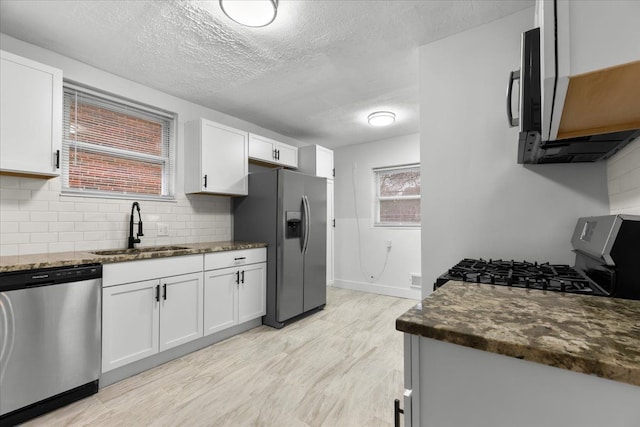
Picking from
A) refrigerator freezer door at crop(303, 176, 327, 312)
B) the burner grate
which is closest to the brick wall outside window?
refrigerator freezer door at crop(303, 176, 327, 312)

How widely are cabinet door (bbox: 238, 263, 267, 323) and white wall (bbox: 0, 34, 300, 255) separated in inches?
28.3

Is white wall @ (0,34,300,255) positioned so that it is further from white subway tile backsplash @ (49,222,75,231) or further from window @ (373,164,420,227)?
window @ (373,164,420,227)

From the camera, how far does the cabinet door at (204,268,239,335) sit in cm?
276

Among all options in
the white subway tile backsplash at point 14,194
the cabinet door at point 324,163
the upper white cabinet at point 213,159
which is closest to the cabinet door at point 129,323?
the white subway tile backsplash at point 14,194

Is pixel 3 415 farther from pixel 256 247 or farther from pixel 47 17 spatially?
pixel 47 17

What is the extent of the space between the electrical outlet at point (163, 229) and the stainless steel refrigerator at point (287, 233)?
0.86 m

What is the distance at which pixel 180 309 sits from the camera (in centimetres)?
254

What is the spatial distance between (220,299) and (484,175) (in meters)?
2.51

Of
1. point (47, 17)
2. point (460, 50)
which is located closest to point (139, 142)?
point (47, 17)

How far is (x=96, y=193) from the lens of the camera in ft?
8.67

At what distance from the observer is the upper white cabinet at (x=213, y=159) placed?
3.14m

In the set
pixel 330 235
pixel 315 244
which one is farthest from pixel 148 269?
pixel 330 235

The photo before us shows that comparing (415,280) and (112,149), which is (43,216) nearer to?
(112,149)

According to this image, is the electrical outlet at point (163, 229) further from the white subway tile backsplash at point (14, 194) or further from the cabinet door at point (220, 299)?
the white subway tile backsplash at point (14, 194)
